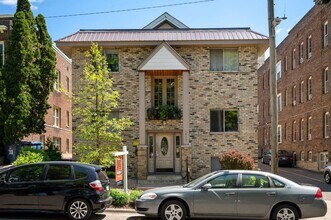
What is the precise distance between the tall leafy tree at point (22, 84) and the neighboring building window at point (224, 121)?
10.8m

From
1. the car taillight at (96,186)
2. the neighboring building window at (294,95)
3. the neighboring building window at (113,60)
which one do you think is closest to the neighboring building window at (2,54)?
the neighboring building window at (113,60)

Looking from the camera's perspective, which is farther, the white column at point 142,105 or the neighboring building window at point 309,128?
the neighboring building window at point 309,128

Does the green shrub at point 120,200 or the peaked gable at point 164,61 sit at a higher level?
the peaked gable at point 164,61

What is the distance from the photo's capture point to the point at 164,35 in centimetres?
2177

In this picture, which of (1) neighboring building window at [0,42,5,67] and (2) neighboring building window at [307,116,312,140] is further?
(2) neighboring building window at [307,116,312,140]

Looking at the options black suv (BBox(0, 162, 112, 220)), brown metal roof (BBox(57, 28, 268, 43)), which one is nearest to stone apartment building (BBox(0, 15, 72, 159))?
brown metal roof (BBox(57, 28, 268, 43))

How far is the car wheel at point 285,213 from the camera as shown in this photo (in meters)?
9.80

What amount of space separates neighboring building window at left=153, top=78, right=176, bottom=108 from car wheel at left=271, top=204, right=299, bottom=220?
12.5m

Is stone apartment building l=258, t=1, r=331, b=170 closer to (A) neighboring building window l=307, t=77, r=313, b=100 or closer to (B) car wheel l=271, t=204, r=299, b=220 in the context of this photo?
(A) neighboring building window l=307, t=77, r=313, b=100

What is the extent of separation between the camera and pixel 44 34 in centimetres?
2548

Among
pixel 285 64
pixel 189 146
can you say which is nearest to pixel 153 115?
pixel 189 146

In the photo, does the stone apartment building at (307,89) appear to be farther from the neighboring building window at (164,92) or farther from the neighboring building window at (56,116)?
the neighboring building window at (56,116)

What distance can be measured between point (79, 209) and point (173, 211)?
2521 mm

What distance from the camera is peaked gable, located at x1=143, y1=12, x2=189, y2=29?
24.2m
